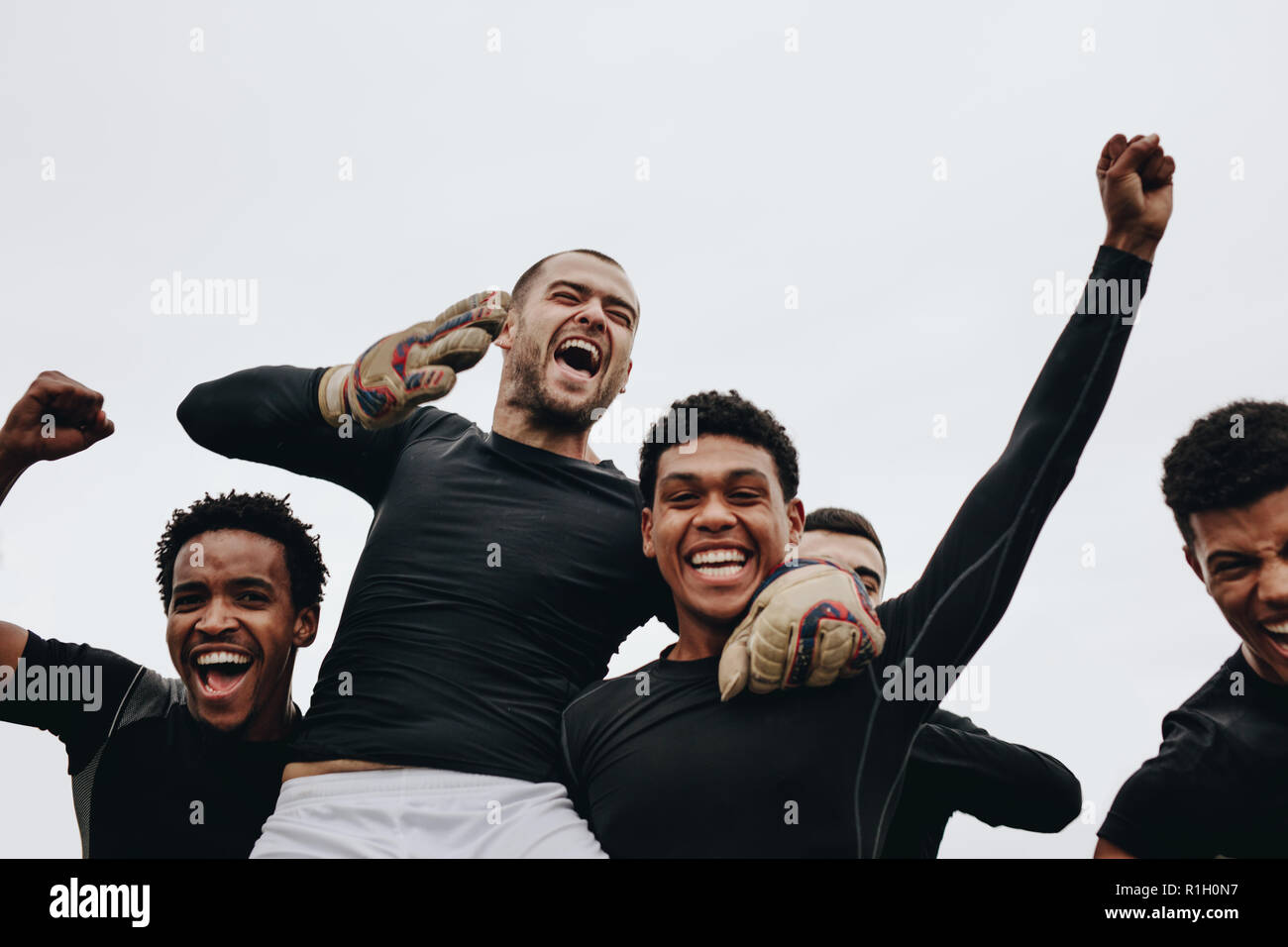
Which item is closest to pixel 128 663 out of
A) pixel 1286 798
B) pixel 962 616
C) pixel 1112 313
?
pixel 962 616

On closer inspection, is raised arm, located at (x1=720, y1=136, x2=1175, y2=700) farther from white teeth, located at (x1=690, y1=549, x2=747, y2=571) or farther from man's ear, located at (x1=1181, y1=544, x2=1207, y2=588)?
man's ear, located at (x1=1181, y1=544, x2=1207, y2=588)

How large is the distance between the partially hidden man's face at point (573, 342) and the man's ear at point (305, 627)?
1.39 m

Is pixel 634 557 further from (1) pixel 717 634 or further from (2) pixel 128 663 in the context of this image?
(2) pixel 128 663

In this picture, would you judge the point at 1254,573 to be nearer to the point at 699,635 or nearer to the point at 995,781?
the point at 995,781

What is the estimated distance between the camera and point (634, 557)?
183 inches

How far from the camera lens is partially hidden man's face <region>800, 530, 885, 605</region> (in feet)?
19.5

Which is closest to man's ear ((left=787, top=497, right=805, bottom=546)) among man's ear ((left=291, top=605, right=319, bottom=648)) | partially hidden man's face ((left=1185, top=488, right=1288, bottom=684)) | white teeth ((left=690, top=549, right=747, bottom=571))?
white teeth ((left=690, top=549, right=747, bottom=571))

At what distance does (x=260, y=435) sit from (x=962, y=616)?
2.92m

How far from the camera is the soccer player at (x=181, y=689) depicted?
185 inches

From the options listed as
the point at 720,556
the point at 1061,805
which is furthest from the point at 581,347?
the point at 1061,805

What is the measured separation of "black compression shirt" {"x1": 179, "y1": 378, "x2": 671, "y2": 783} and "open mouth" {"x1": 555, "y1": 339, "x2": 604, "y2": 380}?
1.30 feet

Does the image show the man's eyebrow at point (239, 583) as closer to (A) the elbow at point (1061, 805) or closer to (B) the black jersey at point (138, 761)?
(B) the black jersey at point (138, 761)

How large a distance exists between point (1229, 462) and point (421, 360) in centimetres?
296

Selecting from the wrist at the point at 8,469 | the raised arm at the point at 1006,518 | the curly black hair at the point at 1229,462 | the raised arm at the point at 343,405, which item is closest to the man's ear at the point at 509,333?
the raised arm at the point at 343,405
